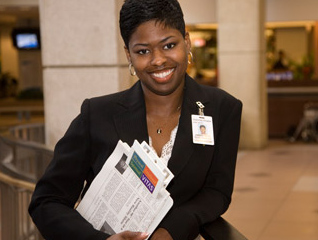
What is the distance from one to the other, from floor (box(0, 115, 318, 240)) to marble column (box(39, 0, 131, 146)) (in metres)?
2.23

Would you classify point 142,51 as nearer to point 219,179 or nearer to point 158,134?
point 158,134

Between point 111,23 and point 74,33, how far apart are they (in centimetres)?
37

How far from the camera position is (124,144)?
209 centimetres

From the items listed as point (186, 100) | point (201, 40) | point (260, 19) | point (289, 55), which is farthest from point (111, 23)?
point (201, 40)

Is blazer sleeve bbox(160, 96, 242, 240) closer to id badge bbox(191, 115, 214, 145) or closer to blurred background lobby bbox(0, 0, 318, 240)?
id badge bbox(191, 115, 214, 145)

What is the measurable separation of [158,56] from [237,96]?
1142cm

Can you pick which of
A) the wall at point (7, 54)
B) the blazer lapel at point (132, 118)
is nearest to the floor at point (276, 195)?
the blazer lapel at point (132, 118)

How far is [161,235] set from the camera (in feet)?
6.98

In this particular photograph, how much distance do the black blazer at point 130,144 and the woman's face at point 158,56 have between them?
0.12 meters

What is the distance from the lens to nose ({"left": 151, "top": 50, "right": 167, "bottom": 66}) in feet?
6.89

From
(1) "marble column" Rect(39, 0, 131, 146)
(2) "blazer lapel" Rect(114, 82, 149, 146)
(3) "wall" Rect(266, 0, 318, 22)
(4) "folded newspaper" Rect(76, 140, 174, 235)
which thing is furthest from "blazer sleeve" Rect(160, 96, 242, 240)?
(3) "wall" Rect(266, 0, 318, 22)

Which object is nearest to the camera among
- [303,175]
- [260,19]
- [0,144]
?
[0,144]

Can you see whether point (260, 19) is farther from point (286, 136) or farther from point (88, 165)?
point (88, 165)

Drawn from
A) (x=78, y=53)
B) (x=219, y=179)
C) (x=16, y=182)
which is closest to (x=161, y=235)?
(x=219, y=179)
